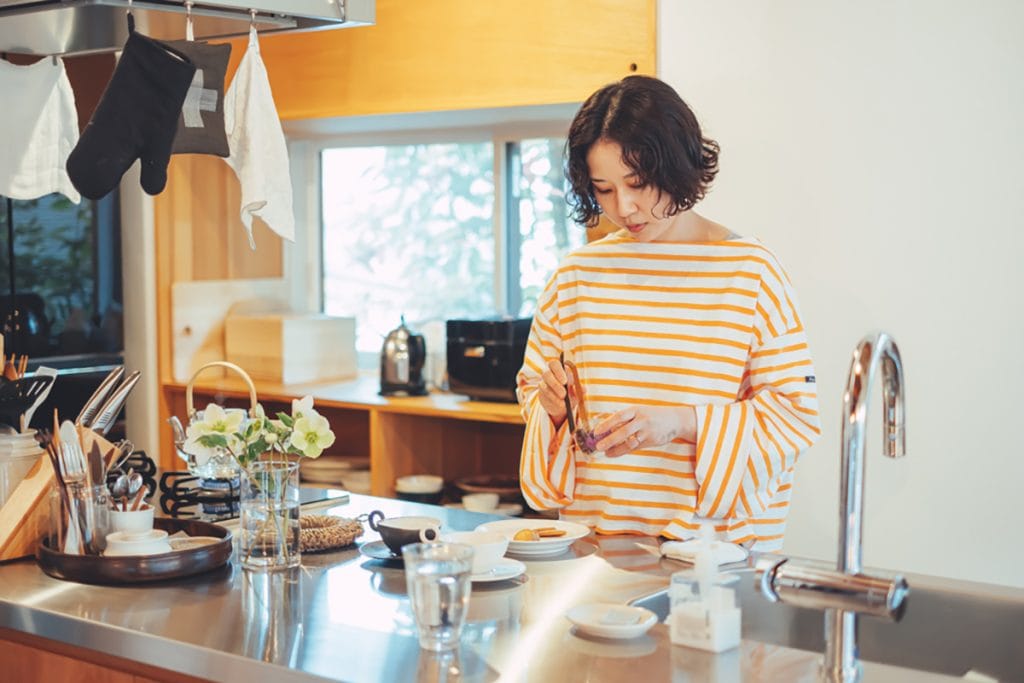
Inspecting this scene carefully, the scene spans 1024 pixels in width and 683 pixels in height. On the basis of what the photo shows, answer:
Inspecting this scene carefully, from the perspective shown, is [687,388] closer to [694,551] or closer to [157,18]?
[694,551]

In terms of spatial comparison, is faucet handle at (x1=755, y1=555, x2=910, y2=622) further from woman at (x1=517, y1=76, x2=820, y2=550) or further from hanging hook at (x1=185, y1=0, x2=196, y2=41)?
hanging hook at (x1=185, y1=0, x2=196, y2=41)

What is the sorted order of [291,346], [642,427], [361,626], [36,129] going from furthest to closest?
[291,346], [36,129], [642,427], [361,626]

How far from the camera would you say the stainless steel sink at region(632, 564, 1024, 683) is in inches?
67.8

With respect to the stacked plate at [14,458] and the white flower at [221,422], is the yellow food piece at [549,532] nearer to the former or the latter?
the white flower at [221,422]

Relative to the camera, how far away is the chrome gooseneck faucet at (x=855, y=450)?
50.1 inches

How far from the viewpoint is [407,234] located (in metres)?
4.20

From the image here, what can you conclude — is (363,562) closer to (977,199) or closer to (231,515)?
(231,515)

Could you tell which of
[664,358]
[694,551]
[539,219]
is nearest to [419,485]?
[539,219]

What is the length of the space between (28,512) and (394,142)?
2.39m

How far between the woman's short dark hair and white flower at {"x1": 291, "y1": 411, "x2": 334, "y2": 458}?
648mm

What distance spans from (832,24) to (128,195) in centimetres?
225

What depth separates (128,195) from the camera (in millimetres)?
3906

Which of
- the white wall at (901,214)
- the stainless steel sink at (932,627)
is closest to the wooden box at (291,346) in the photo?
the white wall at (901,214)

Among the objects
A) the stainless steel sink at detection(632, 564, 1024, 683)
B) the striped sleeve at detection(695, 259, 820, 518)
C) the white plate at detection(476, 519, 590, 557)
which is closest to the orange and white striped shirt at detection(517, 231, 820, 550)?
the striped sleeve at detection(695, 259, 820, 518)
